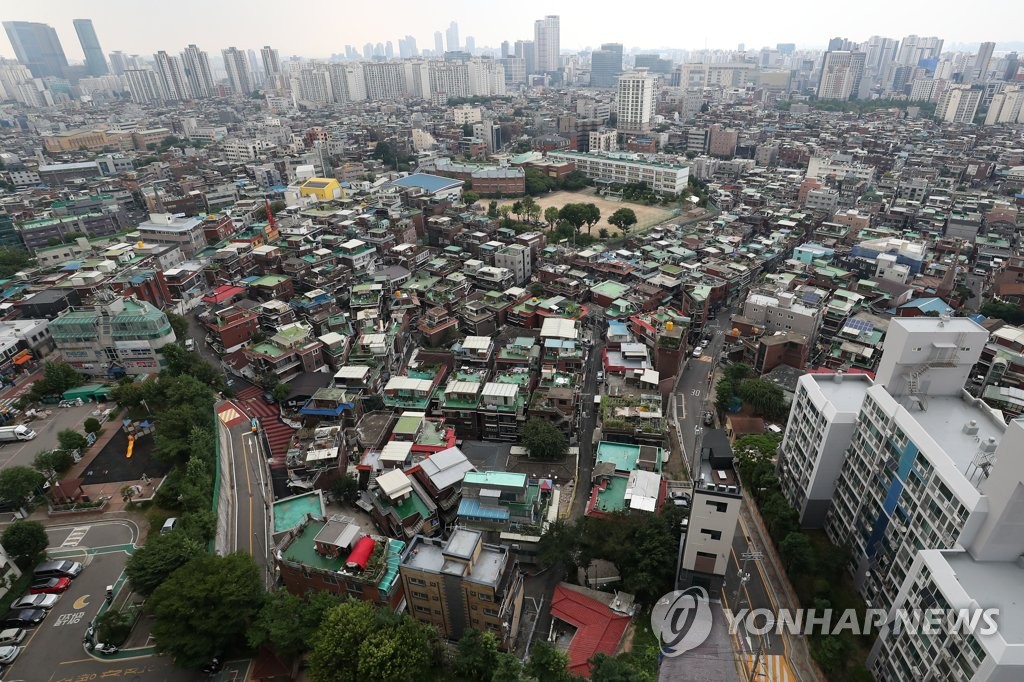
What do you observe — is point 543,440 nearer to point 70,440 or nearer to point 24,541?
point 24,541

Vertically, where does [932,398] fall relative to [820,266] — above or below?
above

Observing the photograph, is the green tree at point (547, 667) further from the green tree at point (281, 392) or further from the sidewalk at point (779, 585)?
the green tree at point (281, 392)

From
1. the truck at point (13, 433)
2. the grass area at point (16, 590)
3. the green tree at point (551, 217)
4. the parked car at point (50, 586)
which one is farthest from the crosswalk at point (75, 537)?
the green tree at point (551, 217)

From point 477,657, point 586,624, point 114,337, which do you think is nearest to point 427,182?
point 114,337

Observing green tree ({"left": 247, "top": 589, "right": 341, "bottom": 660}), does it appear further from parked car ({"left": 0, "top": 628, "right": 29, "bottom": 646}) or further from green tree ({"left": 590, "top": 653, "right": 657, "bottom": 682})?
parked car ({"left": 0, "top": 628, "right": 29, "bottom": 646})

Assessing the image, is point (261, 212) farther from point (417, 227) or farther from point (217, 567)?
point (217, 567)

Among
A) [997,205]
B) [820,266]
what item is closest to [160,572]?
[820,266]

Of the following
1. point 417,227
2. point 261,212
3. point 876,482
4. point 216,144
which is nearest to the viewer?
point 876,482
